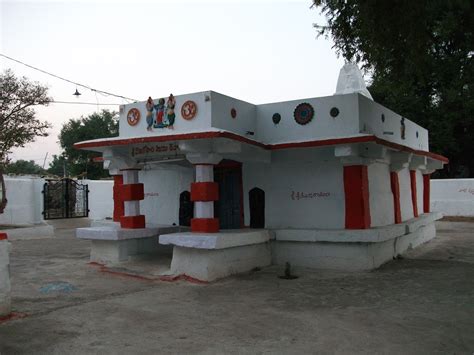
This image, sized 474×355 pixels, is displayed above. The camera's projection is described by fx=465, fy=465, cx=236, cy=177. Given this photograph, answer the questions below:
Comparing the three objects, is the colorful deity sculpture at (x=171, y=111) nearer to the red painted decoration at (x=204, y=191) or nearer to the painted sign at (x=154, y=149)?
the painted sign at (x=154, y=149)

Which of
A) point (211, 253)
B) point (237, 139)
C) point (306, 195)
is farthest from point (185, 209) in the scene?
point (237, 139)

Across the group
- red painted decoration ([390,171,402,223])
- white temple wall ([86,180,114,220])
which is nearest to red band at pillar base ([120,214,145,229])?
red painted decoration ([390,171,402,223])

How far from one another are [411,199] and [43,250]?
11.0 metres

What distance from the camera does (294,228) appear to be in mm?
10523

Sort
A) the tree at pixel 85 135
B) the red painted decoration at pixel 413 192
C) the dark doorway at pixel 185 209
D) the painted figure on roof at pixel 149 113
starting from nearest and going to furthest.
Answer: the painted figure on roof at pixel 149 113
the dark doorway at pixel 185 209
the red painted decoration at pixel 413 192
the tree at pixel 85 135

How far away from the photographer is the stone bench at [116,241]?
1050 centimetres

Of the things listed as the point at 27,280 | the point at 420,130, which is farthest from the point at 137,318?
the point at 420,130

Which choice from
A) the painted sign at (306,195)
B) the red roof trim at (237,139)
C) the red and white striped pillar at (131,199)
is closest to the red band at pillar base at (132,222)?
the red and white striped pillar at (131,199)

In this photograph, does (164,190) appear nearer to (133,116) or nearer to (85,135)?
(133,116)

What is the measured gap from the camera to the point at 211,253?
28.7 ft

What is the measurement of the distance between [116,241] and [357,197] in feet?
17.8

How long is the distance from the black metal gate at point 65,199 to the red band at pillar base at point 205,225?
13964 millimetres

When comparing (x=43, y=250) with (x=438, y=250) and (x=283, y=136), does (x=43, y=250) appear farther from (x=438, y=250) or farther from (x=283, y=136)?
(x=438, y=250)

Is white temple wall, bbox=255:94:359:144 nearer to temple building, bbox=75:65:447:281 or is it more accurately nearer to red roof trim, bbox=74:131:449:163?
temple building, bbox=75:65:447:281
